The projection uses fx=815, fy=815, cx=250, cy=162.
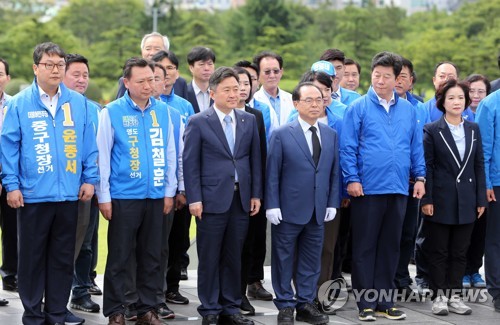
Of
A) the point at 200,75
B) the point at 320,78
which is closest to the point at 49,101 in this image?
the point at 200,75

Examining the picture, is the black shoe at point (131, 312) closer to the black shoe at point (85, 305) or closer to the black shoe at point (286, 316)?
the black shoe at point (85, 305)

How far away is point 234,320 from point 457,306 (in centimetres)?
199

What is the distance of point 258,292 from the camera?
7379mm

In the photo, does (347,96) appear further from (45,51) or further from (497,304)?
(45,51)

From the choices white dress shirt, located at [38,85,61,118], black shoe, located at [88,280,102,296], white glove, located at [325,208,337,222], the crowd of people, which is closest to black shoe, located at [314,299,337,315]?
the crowd of people

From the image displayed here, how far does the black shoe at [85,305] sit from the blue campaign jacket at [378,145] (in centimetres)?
231

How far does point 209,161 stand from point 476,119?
8.84ft

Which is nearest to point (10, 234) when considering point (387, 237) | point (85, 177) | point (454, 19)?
point (85, 177)

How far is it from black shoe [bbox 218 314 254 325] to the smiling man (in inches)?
39.5

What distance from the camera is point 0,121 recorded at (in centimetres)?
687

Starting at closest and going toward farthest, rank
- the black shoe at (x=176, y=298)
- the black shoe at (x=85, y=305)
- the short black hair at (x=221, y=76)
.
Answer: the short black hair at (x=221, y=76)
the black shoe at (x=85, y=305)
the black shoe at (x=176, y=298)

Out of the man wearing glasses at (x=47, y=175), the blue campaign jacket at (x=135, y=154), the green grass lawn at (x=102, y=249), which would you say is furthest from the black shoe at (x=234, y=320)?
the green grass lawn at (x=102, y=249)

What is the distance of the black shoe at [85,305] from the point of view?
670 centimetres

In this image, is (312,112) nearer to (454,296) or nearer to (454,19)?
(454,296)
